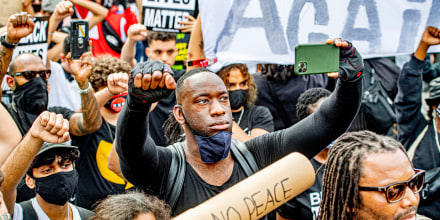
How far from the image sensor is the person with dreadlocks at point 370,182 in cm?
229

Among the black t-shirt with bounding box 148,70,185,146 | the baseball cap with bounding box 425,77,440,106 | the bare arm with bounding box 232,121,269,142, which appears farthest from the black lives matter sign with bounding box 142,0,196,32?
the baseball cap with bounding box 425,77,440,106

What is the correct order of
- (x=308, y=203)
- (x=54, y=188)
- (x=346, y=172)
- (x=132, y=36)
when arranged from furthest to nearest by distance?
(x=132, y=36) → (x=308, y=203) → (x=54, y=188) → (x=346, y=172)

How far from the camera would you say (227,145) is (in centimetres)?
270

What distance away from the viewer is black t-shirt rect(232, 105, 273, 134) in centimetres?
453

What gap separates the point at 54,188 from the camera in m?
3.58

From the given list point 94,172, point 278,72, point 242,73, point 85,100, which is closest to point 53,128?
point 85,100

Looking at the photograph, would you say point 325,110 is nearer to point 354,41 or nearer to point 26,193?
point 354,41

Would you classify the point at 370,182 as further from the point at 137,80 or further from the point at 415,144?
the point at 415,144

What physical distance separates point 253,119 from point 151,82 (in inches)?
102

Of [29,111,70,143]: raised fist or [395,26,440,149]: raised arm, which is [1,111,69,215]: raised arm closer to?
[29,111,70,143]: raised fist

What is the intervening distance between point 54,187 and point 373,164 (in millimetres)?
2319

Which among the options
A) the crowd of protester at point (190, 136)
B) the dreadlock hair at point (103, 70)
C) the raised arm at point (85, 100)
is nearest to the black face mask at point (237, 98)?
the crowd of protester at point (190, 136)

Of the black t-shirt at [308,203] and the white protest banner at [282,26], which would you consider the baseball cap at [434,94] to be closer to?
the white protest banner at [282,26]

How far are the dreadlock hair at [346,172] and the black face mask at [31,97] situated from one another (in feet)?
9.49
